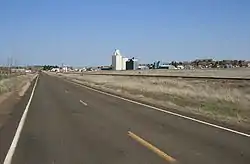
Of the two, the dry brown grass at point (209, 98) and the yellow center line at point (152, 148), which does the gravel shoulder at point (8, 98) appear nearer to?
the yellow center line at point (152, 148)

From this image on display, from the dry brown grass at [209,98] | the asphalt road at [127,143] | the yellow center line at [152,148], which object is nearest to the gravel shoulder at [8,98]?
the asphalt road at [127,143]

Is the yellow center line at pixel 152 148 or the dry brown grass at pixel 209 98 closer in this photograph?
the yellow center line at pixel 152 148

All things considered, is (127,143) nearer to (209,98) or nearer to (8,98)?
(209,98)

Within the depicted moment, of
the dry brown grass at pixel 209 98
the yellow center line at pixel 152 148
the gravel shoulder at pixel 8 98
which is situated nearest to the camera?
the yellow center line at pixel 152 148

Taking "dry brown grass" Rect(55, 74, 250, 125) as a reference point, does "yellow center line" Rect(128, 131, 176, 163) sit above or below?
above

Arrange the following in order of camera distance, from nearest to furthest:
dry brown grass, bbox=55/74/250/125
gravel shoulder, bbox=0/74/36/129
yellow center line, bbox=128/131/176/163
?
1. yellow center line, bbox=128/131/176/163
2. gravel shoulder, bbox=0/74/36/129
3. dry brown grass, bbox=55/74/250/125

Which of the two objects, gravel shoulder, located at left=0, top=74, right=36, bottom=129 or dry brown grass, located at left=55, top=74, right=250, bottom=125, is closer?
gravel shoulder, located at left=0, top=74, right=36, bottom=129

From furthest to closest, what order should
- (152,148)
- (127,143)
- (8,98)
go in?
(8,98)
(127,143)
(152,148)

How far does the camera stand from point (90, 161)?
26.0 feet

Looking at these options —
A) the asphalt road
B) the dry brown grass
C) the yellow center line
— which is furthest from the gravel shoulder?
the dry brown grass

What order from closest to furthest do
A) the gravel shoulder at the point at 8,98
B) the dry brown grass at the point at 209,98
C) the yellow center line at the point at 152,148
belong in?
the yellow center line at the point at 152,148 → the gravel shoulder at the point at 8,98 → the dry brown grass at the point at 209,98

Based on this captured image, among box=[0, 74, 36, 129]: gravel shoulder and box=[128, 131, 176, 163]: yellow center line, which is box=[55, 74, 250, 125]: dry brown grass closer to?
box=[128, 131, 176, 163]: yellow center line

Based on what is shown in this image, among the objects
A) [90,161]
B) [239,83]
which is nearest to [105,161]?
[90,161]

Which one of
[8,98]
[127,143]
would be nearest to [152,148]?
[127,143]
